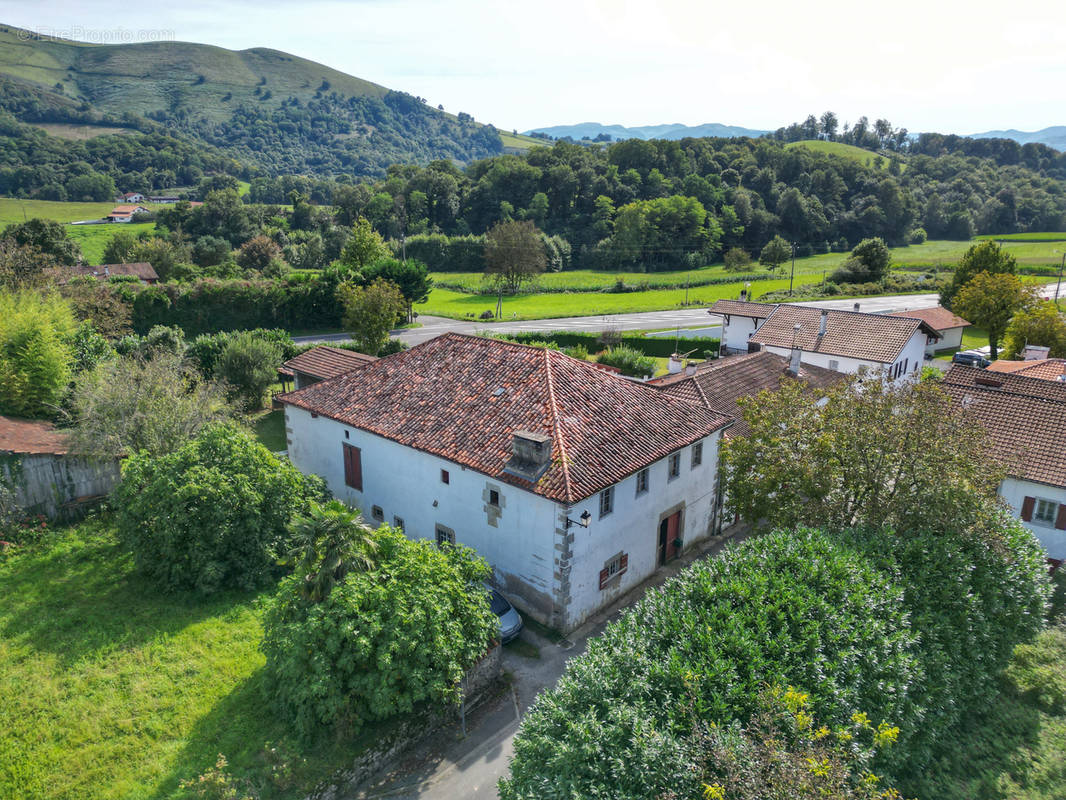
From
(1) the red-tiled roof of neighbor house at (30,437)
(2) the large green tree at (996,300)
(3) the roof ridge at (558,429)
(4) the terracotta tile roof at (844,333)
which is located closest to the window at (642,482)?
(3) the roof ridge at (558,429)

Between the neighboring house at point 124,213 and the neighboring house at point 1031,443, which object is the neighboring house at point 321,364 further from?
the neighboring house at point 124,213

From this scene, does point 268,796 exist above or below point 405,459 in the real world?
below

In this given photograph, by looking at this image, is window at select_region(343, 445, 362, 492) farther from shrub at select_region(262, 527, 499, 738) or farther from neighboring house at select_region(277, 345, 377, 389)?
neighboring house at select_region(277, 345, 377, 389)

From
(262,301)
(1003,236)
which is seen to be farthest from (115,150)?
(1003,236)

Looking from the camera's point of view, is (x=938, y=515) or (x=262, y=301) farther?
(x=262, y=301)

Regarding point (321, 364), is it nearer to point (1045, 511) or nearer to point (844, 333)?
point (1045, 511)

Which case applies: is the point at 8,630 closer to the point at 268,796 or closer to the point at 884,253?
the point at 268,796

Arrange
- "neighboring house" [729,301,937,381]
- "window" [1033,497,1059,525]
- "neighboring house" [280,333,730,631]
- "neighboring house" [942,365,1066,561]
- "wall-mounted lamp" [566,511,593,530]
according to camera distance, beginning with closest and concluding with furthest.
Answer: "wall-mounted lamp" [566,511,593,530] < "neighboring house" [280,333,730,631] < "neighboring house" [942,365,1066,561] < "window" [1033,497,1059,525] < "neighboring house" [729,301,937,381]

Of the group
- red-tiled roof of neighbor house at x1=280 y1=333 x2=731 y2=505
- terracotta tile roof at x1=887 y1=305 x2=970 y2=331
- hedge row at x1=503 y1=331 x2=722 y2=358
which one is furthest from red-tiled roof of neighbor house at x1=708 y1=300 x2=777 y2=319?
red-tiled roof of neighbor house at x1=280 y1=333 x2=731 y2=505
